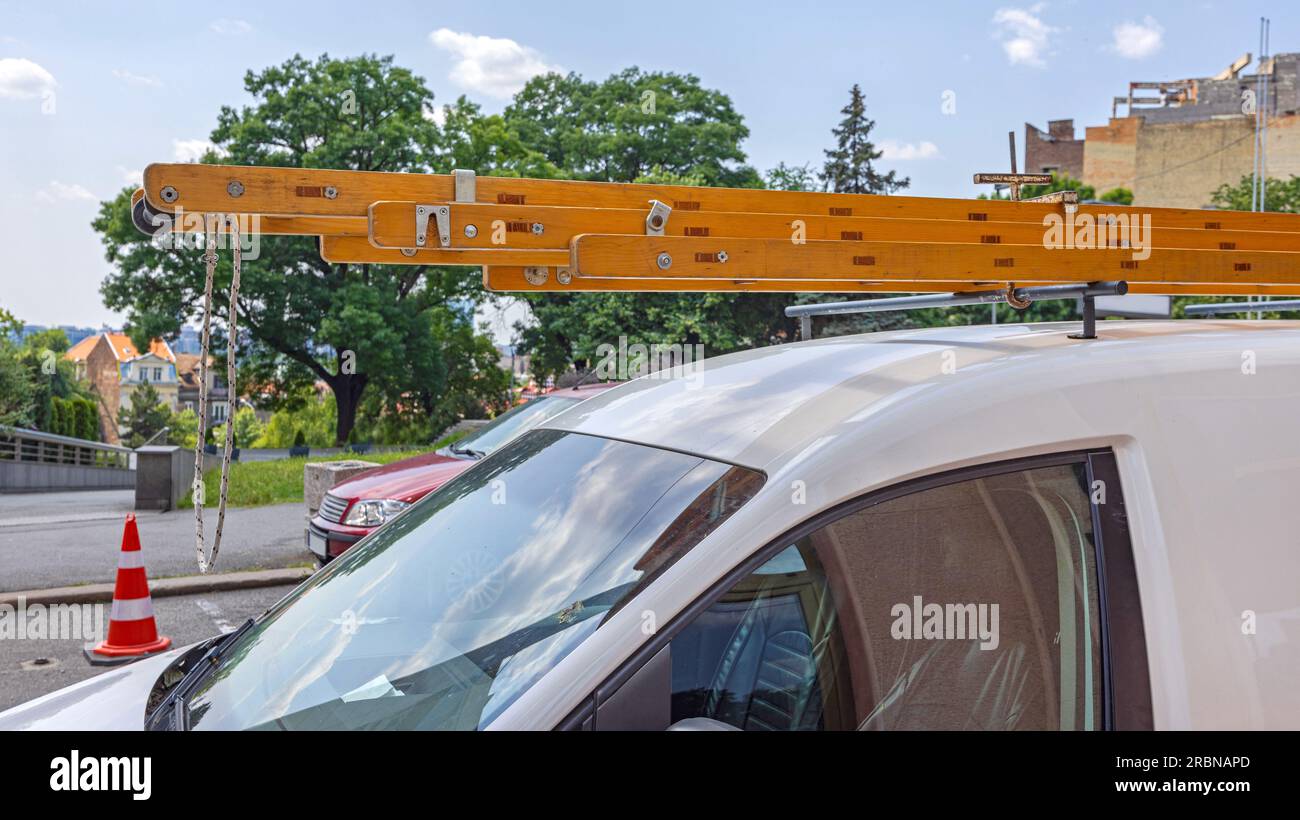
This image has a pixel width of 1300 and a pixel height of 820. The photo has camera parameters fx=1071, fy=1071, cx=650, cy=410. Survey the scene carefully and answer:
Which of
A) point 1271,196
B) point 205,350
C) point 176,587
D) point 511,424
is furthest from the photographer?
point 1271,196

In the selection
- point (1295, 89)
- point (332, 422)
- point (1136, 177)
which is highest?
point (1295, 89)

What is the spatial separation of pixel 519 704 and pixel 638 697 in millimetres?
190

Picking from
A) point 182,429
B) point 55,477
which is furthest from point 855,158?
point 182,429

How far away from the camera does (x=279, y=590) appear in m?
8.80

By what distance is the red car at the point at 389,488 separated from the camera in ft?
26.2

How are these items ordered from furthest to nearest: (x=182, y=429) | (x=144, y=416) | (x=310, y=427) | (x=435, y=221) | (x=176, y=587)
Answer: (x=144, y=416) < (x=182, y=429) < (x=310, y=427) < (x=176, y=587) < (x=435, y=221)

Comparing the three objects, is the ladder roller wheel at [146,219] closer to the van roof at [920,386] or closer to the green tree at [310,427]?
the van roof at [920,386]

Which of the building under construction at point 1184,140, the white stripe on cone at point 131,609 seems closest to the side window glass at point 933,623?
the white stripe on cone at point 131,609

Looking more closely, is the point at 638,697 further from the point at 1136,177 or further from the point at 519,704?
the point at 1136,177

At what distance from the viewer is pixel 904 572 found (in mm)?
1983

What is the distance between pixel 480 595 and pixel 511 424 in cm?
741

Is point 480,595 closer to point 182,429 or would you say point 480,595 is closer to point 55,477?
point 55,477

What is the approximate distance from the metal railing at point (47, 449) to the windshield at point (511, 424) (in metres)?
17.5
